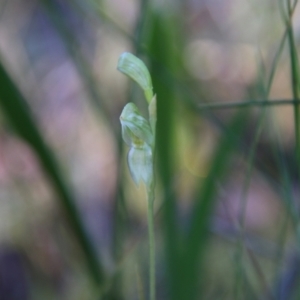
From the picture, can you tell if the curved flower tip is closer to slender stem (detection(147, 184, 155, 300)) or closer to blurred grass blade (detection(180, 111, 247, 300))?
slender stem (detection(147, 184, 155, 300))

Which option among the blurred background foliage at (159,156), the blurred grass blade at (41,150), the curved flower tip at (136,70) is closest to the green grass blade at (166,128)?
the blurred background foliage at (159,156)

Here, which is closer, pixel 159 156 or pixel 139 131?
pixel 139 131

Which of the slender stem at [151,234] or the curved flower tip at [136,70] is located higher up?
the curved flower tip at [136,70]

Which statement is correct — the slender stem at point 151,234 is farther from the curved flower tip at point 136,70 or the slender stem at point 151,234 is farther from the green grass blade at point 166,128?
the green grass blade at point 166,128

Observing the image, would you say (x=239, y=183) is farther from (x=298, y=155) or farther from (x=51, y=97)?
(x=298, y=155)

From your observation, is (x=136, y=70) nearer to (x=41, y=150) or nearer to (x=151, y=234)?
(x=151, y=234)

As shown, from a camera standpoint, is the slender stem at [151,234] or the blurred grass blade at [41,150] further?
the blurred grass blade at [41,150]

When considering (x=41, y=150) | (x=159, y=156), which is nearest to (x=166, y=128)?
(x=159, y=156)

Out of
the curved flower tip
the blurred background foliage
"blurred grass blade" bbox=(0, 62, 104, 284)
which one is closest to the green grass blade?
the blurred background foliage
